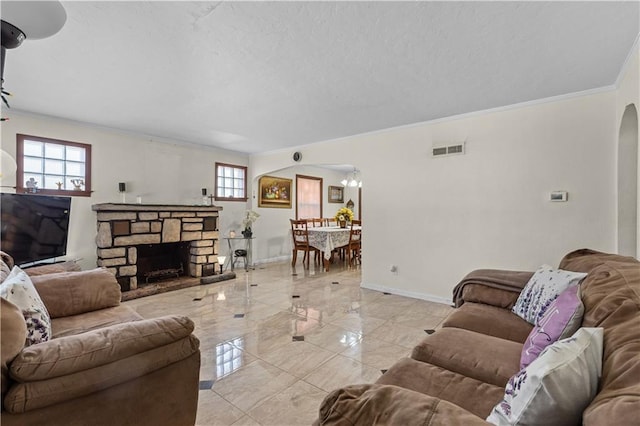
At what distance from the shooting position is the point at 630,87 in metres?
2.29

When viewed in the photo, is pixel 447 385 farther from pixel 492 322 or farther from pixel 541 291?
pixel 541 291

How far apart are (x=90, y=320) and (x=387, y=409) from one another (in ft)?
6.87

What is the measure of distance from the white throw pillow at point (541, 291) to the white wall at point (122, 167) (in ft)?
16.2

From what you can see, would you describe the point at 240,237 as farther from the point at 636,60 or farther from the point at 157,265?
the point at 636,60

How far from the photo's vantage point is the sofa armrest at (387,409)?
0.73 metres

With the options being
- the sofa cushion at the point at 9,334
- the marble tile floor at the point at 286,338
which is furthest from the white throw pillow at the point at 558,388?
the sofa cushion at the point at 9,334

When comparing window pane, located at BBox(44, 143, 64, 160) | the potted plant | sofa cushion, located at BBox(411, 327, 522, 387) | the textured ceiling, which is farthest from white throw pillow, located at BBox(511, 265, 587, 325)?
window pane, located at BBox(44, 143, 64, 160)

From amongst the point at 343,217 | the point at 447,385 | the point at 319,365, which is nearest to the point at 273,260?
the point at 343,217

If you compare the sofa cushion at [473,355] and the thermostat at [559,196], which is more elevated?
the thermostat at [559,196]

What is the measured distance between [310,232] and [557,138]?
414 cm

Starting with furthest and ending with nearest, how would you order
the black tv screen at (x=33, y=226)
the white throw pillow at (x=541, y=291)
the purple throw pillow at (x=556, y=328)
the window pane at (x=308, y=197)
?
the window pane at (x=308, y=197), the black tv screen at (x=33, y=226), the white throw pillow at (x=541, y=291), the purple throw pillow at (x=556, y=328)

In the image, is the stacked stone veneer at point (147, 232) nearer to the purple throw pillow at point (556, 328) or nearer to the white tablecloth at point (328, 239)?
the white tablecloth at point (328, 239)

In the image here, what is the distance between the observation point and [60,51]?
219cm

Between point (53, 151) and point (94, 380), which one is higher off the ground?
point (53, 151)
